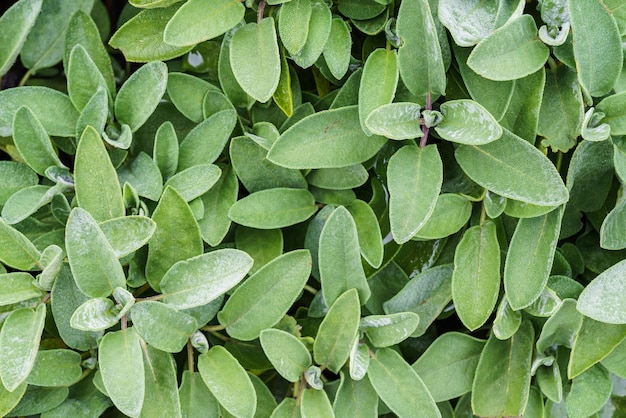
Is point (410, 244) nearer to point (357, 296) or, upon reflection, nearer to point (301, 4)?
point (357, 296)

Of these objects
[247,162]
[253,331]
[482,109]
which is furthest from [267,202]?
[482,109]

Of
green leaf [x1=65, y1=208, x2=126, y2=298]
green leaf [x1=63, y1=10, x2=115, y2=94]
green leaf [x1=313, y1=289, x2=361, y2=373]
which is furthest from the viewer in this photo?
green leaf [x1=63, y1=10, x2=115, y2=94]

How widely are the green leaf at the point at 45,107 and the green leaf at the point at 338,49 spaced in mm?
346

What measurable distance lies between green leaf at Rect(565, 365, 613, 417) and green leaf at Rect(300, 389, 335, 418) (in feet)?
0.99

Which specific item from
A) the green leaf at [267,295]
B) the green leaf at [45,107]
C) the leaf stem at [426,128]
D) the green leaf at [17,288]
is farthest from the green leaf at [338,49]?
the green leaf at [17,288]

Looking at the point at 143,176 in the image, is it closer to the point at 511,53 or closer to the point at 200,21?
the point at 200,21

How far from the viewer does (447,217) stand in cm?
91

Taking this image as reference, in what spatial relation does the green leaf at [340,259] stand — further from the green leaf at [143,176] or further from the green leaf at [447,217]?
the green leaf at [143,176]

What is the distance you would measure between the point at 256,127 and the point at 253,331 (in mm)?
267

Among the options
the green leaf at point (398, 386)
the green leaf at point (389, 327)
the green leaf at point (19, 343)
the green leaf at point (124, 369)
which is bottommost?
the green leaf at point (398, 386)

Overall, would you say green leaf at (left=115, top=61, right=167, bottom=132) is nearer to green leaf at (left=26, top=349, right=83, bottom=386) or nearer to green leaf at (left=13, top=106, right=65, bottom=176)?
green leaf at (left=13, top=106, right=65, bottom=176)

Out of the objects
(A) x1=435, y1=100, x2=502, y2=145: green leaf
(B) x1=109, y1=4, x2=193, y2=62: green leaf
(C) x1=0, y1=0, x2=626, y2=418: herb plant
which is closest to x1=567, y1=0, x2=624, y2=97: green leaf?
(C) x1=0, y1=0, x2=626, y2=418: herb plant

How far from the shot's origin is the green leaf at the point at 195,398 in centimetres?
90

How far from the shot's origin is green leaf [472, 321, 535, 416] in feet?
3.05
